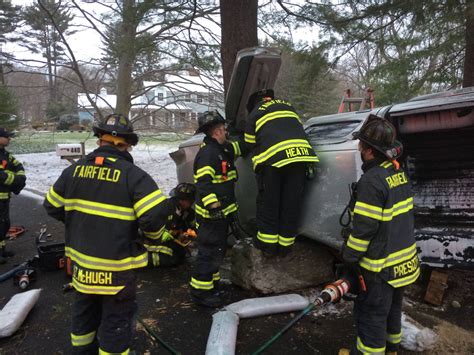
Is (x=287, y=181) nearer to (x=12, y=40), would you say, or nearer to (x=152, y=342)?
(x=152, y=342)

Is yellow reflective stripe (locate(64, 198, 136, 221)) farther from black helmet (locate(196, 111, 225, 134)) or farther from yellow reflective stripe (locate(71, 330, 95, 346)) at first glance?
black helmet (locate(196, 111, 225, 134))

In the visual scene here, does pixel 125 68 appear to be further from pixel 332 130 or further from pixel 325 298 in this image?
pixel 325 298

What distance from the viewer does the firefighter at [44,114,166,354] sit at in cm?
241

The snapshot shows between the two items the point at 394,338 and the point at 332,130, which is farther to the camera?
the point at 332,130

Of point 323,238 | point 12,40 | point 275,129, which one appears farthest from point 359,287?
point 12,40

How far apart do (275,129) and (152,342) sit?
2.01 meters

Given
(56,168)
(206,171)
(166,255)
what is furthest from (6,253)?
(56,168)

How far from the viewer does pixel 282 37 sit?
23.2 feet

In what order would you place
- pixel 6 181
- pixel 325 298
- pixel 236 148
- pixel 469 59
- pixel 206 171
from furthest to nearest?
pixel 469 59 < pixel 6 181 < pixel 236 148 < pixel 206 171 < pixel 325 298

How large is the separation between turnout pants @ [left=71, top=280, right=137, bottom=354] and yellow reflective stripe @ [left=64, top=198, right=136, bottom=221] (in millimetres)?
445

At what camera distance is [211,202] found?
3.50 metres

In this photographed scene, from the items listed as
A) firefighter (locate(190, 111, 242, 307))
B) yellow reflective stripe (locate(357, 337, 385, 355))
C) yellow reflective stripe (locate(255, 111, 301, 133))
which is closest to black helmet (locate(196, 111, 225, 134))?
firefighter (locate(190, 111, 242, 307))

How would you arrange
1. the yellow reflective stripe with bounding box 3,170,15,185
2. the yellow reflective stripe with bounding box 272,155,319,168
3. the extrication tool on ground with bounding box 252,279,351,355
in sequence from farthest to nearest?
the yellow reflective stripe with bounding box 3,170,15,185, the yellow reflective stripe with bounding box 272,155,319,168, the extrication tool on ground with bounding box 252,279,351,355

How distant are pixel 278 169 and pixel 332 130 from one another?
71 centimetres
